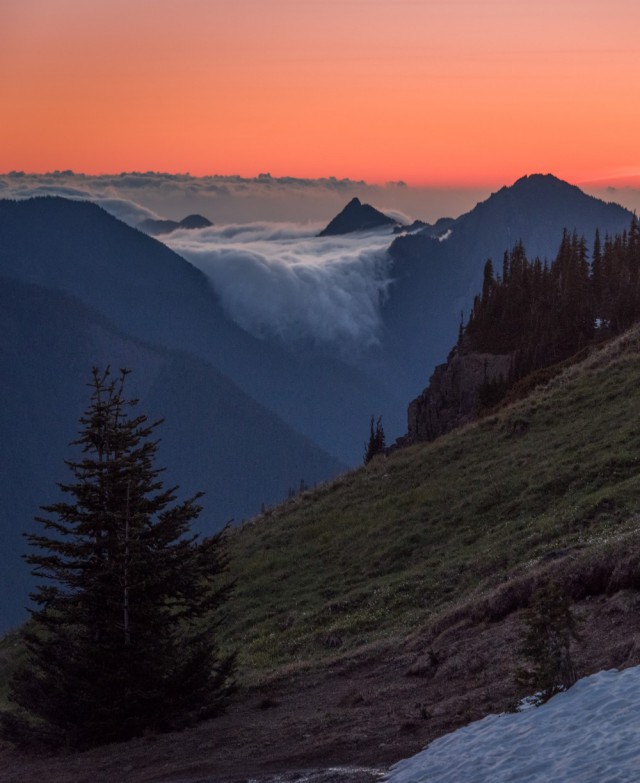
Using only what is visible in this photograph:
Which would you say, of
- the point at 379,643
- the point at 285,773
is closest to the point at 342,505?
the point at 379,643

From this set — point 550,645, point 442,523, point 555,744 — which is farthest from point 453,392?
point 555,744

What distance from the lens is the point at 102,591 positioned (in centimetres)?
1869

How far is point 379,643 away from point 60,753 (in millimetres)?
6461

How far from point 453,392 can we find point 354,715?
210 ft

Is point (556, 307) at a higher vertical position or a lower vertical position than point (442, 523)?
higher

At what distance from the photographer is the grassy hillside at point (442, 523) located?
25047 mm

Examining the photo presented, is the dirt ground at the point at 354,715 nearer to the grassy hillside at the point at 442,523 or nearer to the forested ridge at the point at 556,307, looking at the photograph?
the grassy hillside at the point at 442,523

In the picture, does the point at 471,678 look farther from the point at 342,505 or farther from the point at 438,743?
the point at 342,505

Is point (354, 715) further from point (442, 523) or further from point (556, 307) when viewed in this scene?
point (556, 307)

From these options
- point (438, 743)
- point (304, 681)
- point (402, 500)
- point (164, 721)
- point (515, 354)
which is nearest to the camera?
point (438, 743)

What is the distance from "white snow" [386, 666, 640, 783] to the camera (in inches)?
419

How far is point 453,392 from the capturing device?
79312 millimetres

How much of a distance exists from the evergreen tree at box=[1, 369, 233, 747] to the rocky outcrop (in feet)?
178

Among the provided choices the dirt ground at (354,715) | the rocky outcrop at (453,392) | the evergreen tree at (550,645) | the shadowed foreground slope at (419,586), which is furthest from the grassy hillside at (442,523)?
the rocky outcrop at (453,392)
